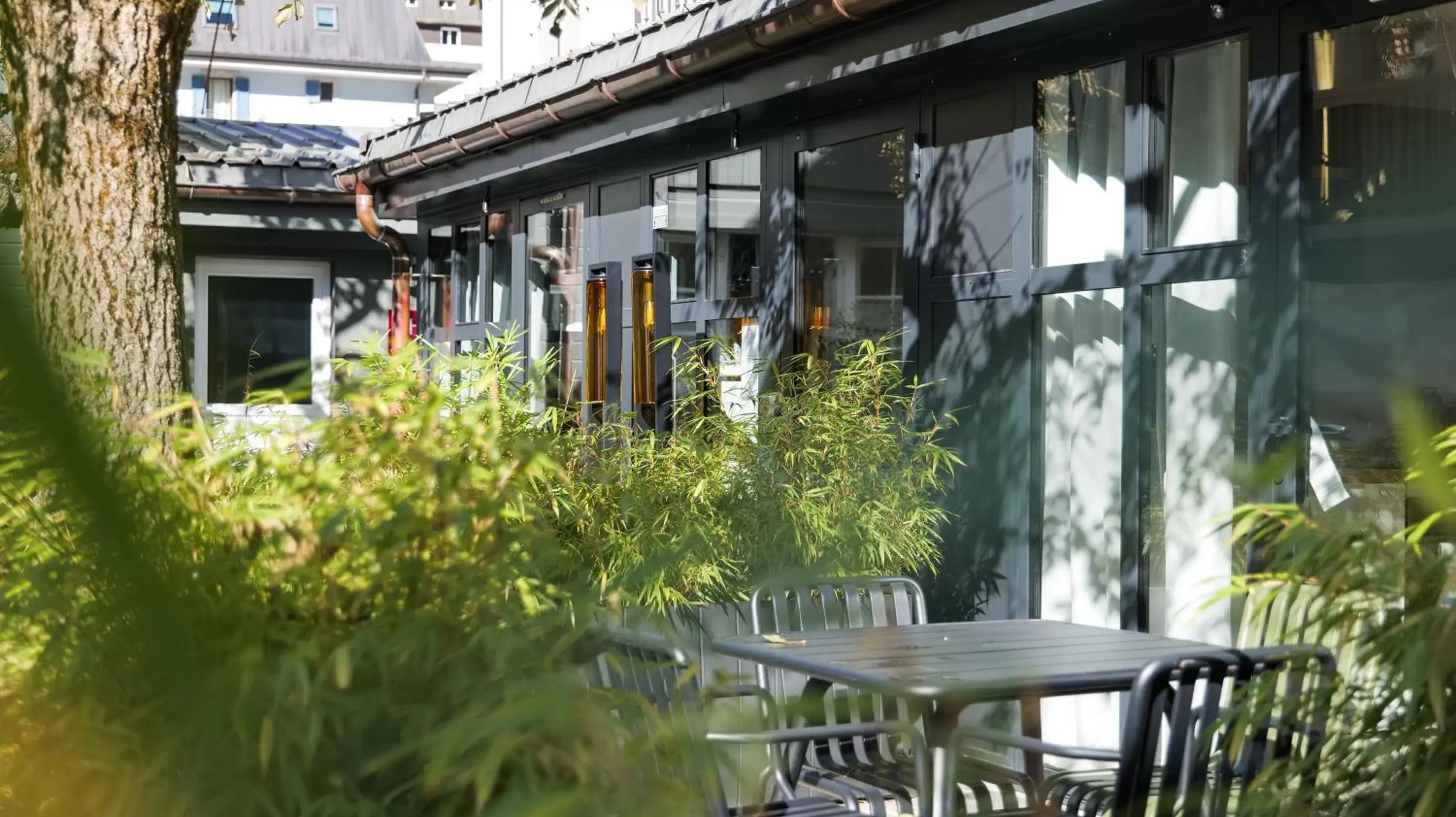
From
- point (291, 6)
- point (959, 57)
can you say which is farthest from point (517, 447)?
point (291, 6)

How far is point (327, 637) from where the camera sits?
1.23 meters

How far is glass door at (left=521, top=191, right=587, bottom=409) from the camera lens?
911 cm

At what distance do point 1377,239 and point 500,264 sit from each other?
6.77 m

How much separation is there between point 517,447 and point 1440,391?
350 centimetres

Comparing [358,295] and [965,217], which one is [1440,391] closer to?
[965,217]

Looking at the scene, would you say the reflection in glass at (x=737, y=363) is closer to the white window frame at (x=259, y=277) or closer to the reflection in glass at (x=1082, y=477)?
the reflection in glass at (x=1082, y=477)

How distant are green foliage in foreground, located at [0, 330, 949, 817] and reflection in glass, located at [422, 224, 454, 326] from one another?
994 centimetres

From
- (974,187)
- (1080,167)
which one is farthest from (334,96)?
(1080,167)

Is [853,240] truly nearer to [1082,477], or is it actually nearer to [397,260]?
[1082,477]

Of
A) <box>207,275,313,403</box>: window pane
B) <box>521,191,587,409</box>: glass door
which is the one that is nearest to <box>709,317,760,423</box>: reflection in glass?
<box>521,191,587,409</box>: glass door

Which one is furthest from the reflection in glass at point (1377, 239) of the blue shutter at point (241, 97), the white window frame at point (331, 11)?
the white window frame at point (331, 11)

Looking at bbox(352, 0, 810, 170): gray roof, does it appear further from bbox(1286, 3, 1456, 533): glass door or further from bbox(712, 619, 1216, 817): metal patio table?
bbox(712, 619, 1216, 817): metal patio table

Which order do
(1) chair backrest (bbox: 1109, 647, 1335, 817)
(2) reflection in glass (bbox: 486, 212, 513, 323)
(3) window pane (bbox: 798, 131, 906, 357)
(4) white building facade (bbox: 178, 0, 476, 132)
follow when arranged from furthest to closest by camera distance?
(4) white building facade (bbox: 178, 0, 476, 132), (2) reflection in glass (bbox: 486, 212, 513, 323), (3) window pane (bbox: 798, 131, 906, 357), (1) chair backrest (bbox: 1109, 647, 1335, 817)

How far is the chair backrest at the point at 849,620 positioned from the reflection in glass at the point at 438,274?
7.31 metres
